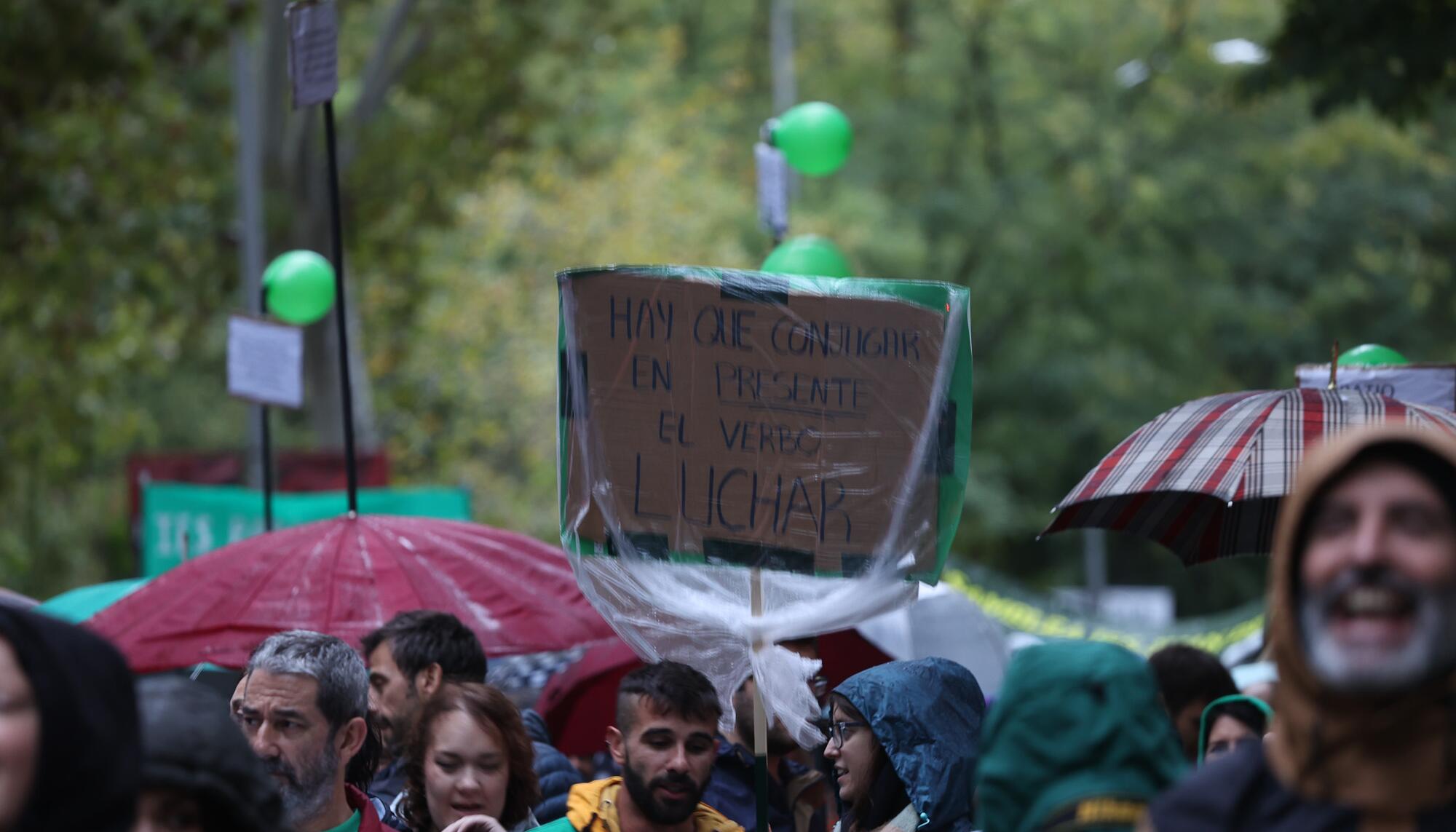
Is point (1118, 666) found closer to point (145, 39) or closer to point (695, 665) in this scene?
point (695, 665)

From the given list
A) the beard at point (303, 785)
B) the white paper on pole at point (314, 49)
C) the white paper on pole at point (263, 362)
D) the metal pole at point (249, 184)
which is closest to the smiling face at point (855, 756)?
the beard at point (303, 785)

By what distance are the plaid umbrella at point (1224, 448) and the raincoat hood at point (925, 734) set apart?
692 millimetres

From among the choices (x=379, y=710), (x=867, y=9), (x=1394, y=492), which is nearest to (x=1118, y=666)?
(x=1394, y=492)

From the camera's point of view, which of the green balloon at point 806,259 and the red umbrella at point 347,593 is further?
the green balloon at point 806,259

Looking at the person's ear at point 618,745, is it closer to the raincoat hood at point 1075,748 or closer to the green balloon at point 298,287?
the raincoat hood at point 1075,748

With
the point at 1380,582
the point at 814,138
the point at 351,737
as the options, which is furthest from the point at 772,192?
the point at 1380,582

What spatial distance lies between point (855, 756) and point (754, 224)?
69.2 ft

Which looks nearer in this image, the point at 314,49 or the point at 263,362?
the point at 314,49

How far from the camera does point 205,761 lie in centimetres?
255

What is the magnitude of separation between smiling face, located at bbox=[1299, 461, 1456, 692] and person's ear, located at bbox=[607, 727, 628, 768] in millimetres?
2365

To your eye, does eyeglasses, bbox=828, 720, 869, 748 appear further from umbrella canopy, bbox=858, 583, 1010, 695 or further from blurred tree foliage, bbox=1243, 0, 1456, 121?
blurred tree foliage, bbox=1243, 0, 1456, 121

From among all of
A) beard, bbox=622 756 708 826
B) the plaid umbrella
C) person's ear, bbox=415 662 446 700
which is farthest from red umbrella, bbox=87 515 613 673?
the plaid umbrella

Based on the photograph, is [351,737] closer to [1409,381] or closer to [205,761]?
[205,761]

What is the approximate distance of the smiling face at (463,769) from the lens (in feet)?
14.3
